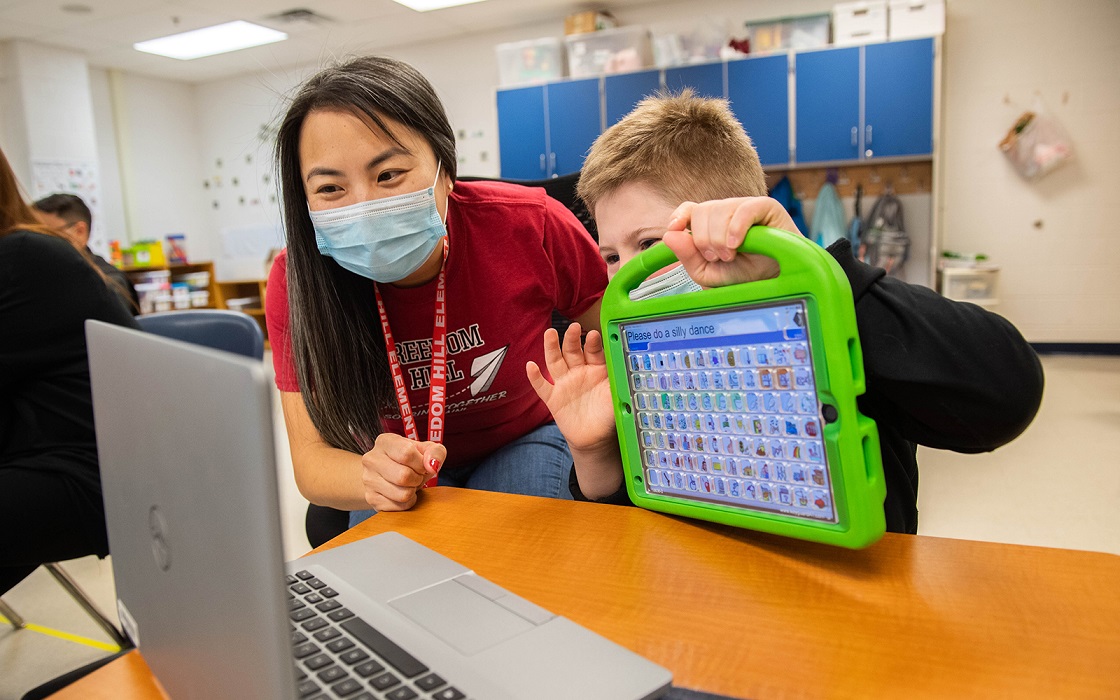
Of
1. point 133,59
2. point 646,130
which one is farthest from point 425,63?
point 646,130

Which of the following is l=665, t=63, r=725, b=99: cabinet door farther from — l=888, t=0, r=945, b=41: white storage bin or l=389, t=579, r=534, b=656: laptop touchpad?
l=389, t=579, r=534, b=656: laptop touchpad

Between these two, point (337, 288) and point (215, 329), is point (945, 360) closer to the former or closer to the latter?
point (337, 288)

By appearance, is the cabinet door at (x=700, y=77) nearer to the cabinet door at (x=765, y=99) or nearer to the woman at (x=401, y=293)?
the cabinet door at (x=765, y=99)

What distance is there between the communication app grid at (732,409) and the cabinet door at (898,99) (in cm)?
478

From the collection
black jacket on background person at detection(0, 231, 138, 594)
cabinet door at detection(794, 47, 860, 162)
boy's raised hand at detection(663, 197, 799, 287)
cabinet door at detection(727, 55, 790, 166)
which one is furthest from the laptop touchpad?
cabinet door at detection(794, 47, 860, 162)

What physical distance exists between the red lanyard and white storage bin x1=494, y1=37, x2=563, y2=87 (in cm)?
486

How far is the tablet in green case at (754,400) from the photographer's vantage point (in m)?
0.56

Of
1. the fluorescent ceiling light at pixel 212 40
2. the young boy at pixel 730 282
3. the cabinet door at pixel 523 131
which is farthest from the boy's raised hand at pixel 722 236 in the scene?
the fluorescent ceiling light at pixel 212 40

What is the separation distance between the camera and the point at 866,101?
4.76 m

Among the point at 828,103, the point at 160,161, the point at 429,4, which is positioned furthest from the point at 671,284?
the point at 160,161

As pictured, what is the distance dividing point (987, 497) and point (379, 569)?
2.54 m

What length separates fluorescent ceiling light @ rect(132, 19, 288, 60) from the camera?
5836mm

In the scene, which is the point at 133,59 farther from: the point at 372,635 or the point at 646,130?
the point at 372,635

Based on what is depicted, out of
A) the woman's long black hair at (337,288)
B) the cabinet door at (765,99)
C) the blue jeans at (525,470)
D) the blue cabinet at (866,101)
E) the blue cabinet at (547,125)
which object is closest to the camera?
the woman's long black hair at (337,288)
